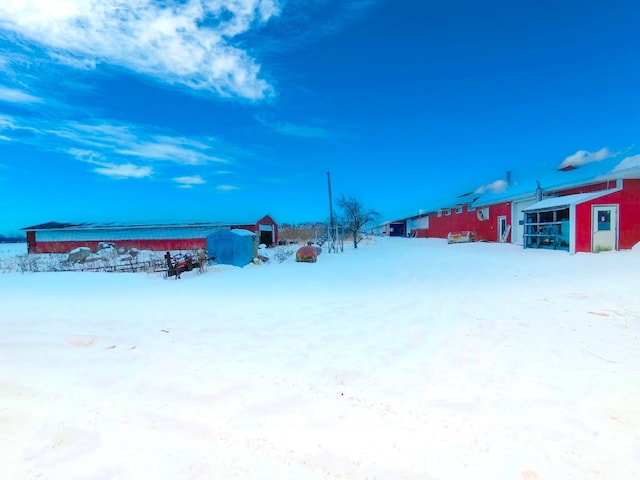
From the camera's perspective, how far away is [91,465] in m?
2.14

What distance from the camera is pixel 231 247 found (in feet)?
45.8

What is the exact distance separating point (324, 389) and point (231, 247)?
1154 cm

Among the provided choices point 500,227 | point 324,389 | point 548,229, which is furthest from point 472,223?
point 324,389

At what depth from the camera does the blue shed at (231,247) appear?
13.9 meters

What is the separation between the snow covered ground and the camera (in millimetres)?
2184

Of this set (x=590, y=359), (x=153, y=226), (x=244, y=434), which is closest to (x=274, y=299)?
(x=244, y=434)

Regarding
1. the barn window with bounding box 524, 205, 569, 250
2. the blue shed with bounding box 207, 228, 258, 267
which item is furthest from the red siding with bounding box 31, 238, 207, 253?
the barn window with bounding box 524, 205, 569, 250

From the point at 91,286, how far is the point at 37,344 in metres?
4.87

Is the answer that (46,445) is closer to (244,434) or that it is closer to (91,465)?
(91,465)

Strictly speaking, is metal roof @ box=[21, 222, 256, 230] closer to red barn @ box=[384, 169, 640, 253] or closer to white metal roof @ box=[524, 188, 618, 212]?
red barn @ box=[384, 169, 640, 253]

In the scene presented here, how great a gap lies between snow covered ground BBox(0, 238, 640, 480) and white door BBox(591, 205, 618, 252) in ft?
31.6

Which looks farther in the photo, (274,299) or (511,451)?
(274,299)

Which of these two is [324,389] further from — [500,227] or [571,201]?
[500,227]

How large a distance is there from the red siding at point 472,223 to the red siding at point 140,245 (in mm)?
21652
